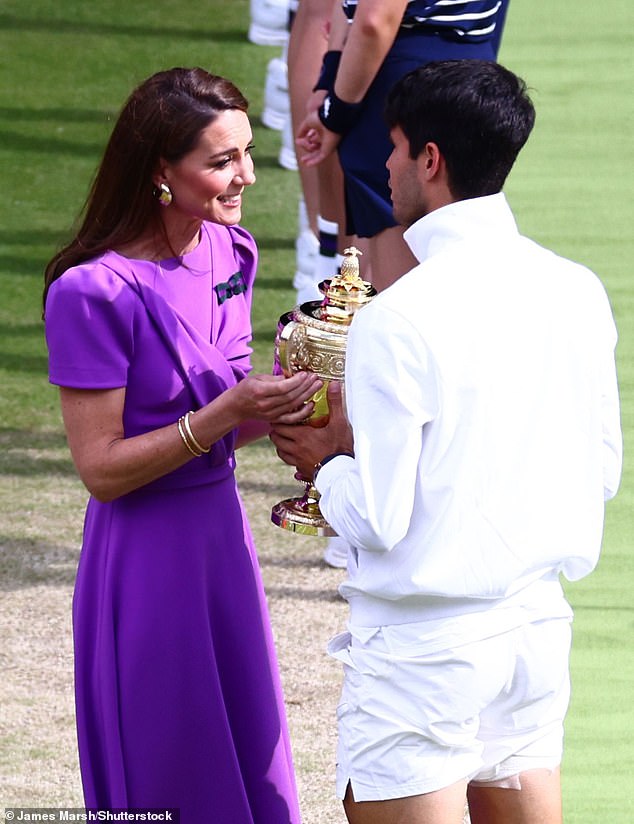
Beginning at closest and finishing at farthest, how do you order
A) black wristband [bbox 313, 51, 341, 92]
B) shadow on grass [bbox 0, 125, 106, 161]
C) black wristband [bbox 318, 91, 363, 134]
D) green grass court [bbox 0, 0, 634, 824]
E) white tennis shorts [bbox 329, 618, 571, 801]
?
white tennis shorts [bbox 329, 618, 571, 801], green grass court [bbox 0, 0, 634, 824], black wristband [bbox 318, 91, 363, 134], black wristband [bbox 313, 51, 341, 92], shadow on grass [bbox 0, 125, 106, 161]

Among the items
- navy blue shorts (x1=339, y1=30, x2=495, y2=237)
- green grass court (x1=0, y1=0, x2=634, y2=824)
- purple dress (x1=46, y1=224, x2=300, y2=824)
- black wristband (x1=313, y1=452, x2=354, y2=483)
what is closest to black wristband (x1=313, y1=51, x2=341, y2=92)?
navy blue shorts (x1=339, y1=30, x2=495, y2=237)

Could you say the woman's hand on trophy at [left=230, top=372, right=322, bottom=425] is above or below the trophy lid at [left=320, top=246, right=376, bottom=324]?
below

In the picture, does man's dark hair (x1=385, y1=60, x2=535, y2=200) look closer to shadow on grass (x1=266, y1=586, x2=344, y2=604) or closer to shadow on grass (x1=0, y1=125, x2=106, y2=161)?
shadow on grass (x1=266, y1=586, x2=344, y2=604)

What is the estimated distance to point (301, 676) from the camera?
457cm

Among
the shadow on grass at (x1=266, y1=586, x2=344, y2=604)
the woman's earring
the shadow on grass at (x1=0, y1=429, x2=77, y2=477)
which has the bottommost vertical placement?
the shadow on grass at (x1=0, y1=429, x2=77, y2=477)

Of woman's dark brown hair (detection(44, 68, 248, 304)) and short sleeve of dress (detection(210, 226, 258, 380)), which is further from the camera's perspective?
short sleeve of dress (detection(210, 226, 258, 380))

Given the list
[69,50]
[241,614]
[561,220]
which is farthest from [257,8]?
[241,614]

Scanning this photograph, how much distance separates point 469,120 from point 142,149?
2.46 feet

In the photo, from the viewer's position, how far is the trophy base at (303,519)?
9.91ft

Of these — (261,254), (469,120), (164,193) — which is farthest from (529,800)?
(261,254)

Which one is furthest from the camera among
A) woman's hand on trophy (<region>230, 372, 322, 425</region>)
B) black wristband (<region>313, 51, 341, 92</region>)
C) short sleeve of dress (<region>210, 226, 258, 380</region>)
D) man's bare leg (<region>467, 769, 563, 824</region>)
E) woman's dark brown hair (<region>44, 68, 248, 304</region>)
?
black wristband (<region>313, 51, 341, 92</region>)

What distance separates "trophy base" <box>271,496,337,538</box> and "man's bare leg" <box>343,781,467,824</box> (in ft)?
2.12

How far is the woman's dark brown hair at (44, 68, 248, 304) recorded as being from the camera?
293cm

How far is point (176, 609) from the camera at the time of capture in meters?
3.07
